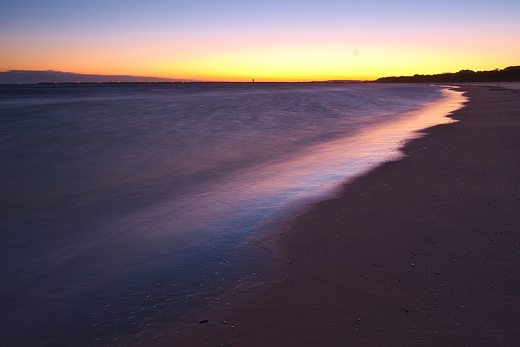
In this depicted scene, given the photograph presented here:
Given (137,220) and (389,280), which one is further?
(137,220)

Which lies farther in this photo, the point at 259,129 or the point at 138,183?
the point at 259,129

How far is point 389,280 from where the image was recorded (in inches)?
128

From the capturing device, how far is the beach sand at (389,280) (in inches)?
103

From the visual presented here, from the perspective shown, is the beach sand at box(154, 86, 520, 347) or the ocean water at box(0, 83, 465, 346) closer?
the beach sand at box(154, 86, 520, 347)

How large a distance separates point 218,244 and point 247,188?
2.73 meters

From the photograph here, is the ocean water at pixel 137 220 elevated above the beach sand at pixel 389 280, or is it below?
below

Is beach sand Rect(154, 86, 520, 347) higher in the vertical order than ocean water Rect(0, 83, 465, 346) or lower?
higher

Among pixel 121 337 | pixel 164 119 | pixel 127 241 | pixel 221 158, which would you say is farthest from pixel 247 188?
pixel 164 119

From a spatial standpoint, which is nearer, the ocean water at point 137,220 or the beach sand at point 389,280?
the beach sand at point 389,280

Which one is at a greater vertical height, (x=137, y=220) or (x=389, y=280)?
(x=389, y=280)

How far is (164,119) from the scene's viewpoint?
19547 millimetres

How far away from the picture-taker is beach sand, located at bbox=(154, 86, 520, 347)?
2.62 metres

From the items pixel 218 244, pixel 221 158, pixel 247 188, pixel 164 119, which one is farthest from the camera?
pixel 164 119

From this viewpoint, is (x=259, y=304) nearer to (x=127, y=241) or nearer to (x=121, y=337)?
(x=121, y=337)
